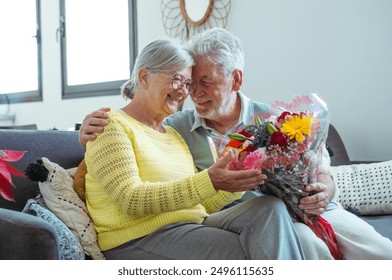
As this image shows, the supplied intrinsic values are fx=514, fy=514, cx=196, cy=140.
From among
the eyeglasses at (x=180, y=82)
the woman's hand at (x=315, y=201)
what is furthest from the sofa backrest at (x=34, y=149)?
the woman's hand at (x=315, y=201)

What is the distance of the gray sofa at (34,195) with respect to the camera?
1.11 meters

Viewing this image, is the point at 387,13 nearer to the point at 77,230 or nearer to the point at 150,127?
the point at 150,127

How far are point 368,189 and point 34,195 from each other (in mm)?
1373

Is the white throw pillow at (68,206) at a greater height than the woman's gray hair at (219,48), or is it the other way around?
the woman's gray hair at (219,48)

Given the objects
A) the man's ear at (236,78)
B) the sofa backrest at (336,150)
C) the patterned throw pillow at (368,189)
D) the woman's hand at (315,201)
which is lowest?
the patterned throw pillow at (368,189)

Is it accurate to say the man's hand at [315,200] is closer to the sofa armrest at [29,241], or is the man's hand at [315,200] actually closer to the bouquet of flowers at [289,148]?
the bouquet of flowers at [289,148]

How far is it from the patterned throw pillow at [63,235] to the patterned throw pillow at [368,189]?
118 centimetres

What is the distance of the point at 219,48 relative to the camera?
1.78m

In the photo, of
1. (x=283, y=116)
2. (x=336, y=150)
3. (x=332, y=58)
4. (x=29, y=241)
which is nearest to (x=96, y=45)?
(x=332, y=58)

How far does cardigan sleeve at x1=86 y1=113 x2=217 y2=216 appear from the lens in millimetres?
1319

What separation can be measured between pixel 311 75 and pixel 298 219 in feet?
4.84
